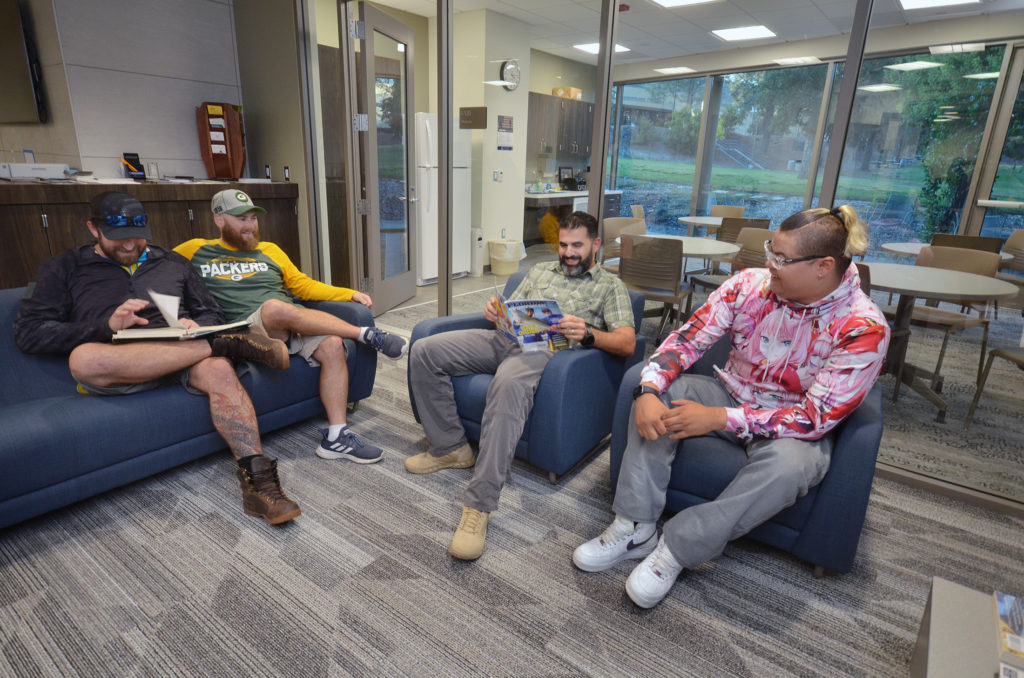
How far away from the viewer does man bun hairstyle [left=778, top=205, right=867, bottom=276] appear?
5.28ft

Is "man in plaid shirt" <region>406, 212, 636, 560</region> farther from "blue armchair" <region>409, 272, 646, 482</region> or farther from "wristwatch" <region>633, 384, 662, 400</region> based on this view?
Result: "wristwatch" <region>633, 384, 662, 400</region>

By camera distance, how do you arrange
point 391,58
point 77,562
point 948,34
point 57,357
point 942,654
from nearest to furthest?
point 942,654
point 77,562
point 57,357
point 948,34
point 391,58

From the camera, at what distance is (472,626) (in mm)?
1540

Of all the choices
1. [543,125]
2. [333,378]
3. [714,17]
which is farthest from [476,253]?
[333,378]

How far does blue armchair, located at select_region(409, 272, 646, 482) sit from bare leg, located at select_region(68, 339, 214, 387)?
0.89 m

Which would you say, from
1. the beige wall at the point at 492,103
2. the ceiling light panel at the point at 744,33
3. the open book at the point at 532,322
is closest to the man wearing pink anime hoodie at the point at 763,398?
the open book at the point at 532,322

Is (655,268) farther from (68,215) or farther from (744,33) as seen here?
(68,215)

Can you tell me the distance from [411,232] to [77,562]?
148 inches

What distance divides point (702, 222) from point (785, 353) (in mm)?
2075

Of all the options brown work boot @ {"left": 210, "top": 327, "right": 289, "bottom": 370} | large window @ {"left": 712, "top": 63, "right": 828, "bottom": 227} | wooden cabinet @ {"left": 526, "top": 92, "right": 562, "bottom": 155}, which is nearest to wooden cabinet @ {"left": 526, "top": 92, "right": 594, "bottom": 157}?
wooden cabinet @ {"left": 526, "top": 92, "right": 562, "bottom": 155}

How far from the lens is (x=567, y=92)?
5.35 metres

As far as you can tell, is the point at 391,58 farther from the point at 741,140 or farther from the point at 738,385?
the point at 738,385

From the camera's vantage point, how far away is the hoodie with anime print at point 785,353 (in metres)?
1.57

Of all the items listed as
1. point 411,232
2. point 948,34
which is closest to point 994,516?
point 948,34
